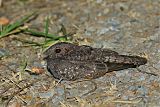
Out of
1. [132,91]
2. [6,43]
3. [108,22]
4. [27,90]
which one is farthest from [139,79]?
[6,43]

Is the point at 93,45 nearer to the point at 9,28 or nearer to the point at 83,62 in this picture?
the point at 83,62

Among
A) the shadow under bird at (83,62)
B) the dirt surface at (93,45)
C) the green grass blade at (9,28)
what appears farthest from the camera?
the green grass blade at (9,28)

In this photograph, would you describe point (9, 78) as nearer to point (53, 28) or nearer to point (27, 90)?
point (27, 90)

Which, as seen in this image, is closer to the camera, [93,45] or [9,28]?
[93,45]

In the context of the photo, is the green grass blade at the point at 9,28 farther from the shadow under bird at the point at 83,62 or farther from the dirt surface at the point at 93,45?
the shadow under bird at the point at 83,62

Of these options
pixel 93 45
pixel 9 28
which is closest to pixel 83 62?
pixel 93 45

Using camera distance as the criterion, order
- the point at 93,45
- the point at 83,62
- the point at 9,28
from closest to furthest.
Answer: the point at 83,62
the point at 93,45
the point at 9,28

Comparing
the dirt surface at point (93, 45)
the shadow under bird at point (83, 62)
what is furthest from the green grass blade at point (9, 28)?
the shadow under bird at point (83, 62)
